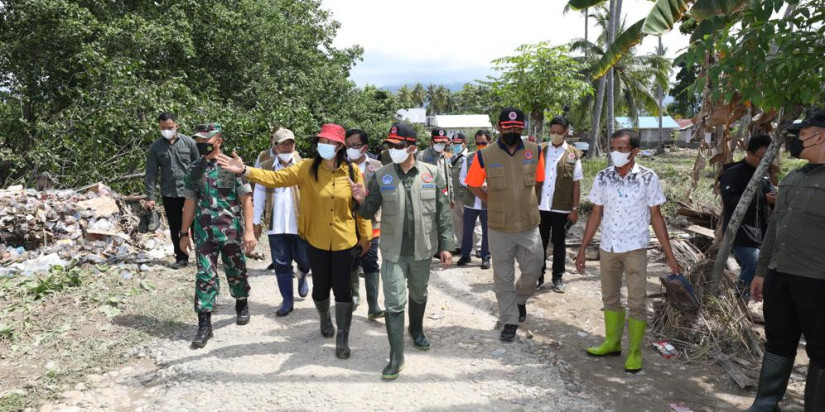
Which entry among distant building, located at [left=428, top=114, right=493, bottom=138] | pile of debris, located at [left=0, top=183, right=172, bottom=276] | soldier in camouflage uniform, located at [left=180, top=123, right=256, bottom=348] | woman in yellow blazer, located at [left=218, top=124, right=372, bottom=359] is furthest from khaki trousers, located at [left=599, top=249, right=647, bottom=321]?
distant building, located at [left=428, top=114, right=493, bottom=138]

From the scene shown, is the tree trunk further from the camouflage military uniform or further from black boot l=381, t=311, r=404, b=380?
the camouflage military uniform

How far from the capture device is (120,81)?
9273 mm

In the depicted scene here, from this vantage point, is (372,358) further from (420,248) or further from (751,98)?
(751,98)

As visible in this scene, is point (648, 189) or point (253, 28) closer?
point (648, 189)

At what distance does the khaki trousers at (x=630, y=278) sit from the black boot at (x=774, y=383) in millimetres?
902

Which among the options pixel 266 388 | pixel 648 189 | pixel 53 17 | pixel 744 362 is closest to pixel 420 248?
pixel 266 388

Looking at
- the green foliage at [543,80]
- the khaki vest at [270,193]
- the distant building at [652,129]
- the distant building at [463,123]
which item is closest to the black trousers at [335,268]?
the khaki vest at [270,193]

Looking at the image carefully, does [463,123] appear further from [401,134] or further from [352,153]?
[401,134]

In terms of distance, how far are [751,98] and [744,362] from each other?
2.15 m

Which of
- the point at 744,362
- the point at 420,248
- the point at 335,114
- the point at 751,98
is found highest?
the point at 335,114

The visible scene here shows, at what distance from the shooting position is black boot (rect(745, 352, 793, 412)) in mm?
3318

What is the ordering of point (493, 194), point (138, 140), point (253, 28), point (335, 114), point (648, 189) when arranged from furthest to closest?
point (335, 114)
point (253, 28)
point (138, 140)
point (493, 194)
point (648, 189)

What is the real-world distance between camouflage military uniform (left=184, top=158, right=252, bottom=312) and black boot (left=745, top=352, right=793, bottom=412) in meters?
4.26

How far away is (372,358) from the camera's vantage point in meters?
4.27
